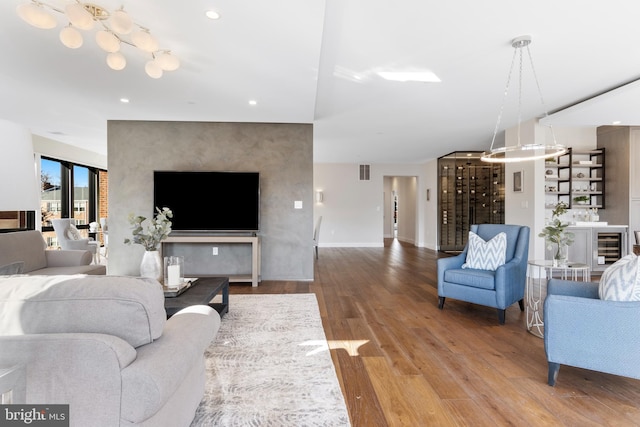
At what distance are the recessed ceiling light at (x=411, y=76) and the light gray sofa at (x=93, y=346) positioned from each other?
3146mm

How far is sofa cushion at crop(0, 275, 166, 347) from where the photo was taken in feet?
3.44

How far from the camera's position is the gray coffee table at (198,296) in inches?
95.7

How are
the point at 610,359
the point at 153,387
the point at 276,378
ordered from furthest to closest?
the point at 276,378 → the point at 610,359 → the point at 153,387

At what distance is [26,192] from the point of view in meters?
1.16

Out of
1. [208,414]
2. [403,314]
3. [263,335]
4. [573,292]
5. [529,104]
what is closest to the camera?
[208,414]

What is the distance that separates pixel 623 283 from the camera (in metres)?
1.98

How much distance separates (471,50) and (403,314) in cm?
262

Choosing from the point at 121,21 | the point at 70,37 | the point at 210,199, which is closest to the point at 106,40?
the point at 70,37

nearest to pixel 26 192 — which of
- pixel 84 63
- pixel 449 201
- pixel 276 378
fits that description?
pixel 276 378

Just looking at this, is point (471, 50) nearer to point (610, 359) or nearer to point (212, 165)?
point (610, 359)

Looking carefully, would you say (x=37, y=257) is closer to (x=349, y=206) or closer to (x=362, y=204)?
(x=349, y=206)

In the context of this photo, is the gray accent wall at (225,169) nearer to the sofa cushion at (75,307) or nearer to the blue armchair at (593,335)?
the blue armchair at (593,335)

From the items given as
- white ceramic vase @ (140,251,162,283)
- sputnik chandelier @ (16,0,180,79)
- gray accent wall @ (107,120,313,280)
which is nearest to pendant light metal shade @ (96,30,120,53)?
sputnik chandelier @ (16,0,180,79)

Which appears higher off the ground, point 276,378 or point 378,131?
point 378,131
